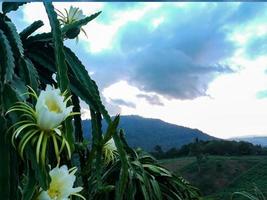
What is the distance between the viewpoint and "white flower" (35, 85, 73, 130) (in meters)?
0.95

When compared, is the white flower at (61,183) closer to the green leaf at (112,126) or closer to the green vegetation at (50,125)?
the green vegetation at (50,125)

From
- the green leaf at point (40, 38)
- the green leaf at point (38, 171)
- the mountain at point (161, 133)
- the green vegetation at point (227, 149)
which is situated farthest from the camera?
the mountain at point (161, 133)

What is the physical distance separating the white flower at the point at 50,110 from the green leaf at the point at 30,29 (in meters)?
0.74

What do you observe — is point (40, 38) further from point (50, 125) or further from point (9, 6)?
point (50, 125)

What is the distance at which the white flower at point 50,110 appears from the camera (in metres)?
0.95

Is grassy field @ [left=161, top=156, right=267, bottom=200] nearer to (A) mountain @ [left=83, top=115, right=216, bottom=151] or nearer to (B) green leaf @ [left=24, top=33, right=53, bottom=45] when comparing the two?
(B) green leaf @ [left=24, top=33, right=53, bottom=45]

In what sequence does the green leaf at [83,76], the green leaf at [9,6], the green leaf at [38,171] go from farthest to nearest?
the green leaf at [9,6], the green leaf at [83,76], the green leaf at [38,171]

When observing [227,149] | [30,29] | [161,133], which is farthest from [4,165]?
[161,133]

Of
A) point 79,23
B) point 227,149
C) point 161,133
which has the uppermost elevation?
point 161,133

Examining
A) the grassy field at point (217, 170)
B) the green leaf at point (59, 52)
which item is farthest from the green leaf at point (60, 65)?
the grassy field at point (217, 170)

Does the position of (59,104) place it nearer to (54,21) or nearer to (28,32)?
(54,21)

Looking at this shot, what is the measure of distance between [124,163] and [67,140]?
1.10 ft

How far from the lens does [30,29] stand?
1.70m

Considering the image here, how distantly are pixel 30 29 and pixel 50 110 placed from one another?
30.7 inches
